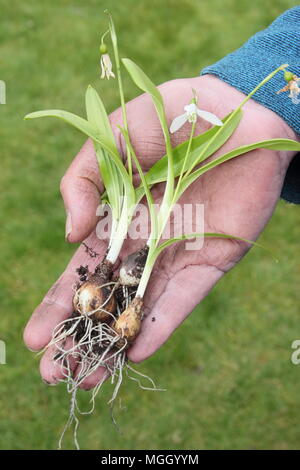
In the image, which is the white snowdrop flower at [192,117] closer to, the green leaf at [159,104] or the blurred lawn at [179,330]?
the green leaf at [159,104]

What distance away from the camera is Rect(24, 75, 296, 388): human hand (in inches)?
78.5

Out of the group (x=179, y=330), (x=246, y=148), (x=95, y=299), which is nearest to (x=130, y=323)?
(x=95, y=299)

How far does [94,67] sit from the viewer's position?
402 cm

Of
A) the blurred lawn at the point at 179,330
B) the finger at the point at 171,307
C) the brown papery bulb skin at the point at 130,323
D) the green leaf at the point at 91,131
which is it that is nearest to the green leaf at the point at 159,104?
the green leaf at the point at 91,131

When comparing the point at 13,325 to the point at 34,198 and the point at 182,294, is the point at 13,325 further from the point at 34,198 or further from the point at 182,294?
the point at 182,294

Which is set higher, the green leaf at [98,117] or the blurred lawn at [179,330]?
the green leaf at [98,117]

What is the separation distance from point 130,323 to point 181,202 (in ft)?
1.91

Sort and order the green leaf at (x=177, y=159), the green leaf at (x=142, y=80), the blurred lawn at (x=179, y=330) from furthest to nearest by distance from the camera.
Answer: the blurred lawn at (x=179, y=330) → the green leaf at (x=177, y=159) → the green leaf at (x=142, y=80)

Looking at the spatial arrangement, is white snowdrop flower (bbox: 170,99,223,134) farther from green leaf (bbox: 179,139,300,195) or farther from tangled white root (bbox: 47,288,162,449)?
tangled white root (bbox: 47,288,162,449)

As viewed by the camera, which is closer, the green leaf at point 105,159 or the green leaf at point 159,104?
the green leaf at point 159,104

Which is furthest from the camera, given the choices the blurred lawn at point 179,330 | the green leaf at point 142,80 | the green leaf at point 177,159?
the blurred lawn at point 179,330

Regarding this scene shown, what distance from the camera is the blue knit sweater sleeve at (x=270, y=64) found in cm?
216

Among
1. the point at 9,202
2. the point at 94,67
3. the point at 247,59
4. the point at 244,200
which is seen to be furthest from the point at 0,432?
the point at 94,67
